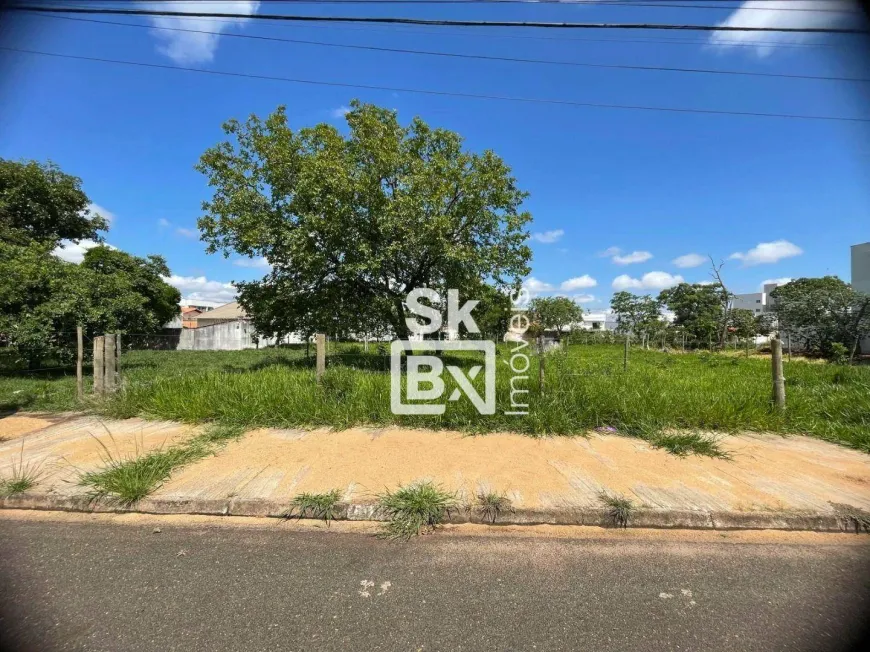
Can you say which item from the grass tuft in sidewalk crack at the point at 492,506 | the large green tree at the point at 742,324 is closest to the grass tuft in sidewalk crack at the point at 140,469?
the grass tuft in sidewalk crack at the point at 492,506

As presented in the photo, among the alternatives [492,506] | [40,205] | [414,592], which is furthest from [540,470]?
[40,205]

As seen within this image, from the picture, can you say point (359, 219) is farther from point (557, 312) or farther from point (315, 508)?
point (557, 312)

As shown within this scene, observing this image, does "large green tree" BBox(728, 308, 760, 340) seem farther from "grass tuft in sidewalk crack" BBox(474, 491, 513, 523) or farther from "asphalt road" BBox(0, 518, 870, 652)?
"grass tuft in sidewalk crack" BBox(474, 491, 513, 523)

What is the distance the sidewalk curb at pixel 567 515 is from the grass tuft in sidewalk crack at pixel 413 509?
70 millimetres

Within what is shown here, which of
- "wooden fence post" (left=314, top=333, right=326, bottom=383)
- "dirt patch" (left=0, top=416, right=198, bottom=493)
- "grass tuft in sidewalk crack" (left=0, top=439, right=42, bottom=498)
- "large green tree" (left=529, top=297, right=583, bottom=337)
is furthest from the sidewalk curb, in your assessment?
"large green tree" (left=529, top=297, right=583, bottom=337)

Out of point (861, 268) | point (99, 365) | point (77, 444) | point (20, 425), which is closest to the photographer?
point (77, 444)

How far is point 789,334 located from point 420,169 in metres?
25.5

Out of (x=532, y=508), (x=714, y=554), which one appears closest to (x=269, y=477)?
(x=532, y=508)

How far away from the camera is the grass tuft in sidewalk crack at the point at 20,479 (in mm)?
3019

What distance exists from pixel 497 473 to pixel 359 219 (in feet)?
24.6

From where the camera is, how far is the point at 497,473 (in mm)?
3375

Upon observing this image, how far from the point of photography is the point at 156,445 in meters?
4.08

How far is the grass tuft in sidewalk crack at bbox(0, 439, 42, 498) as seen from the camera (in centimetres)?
302

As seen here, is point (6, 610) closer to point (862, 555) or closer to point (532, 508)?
point (532, 508)
